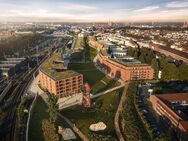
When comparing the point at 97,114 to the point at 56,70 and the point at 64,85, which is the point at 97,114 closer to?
the point at 64,85

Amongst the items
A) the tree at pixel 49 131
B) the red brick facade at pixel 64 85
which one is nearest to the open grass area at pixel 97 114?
the tree at pixel 49 131

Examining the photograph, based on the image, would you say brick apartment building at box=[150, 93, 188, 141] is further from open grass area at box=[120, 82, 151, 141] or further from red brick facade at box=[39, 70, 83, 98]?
red brick facade at box=[39, 70, 83, 98]

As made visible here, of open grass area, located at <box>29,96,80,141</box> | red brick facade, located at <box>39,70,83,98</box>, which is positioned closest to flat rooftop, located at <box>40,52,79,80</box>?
red brick facade, located at <box>39,70,83,98</box>

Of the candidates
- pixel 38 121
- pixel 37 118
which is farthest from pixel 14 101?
pixel 38 121

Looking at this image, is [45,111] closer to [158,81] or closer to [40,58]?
[158,81]

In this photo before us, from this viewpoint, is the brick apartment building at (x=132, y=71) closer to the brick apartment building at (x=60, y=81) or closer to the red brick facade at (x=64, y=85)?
the brick apartment building at (x=60, y=81)

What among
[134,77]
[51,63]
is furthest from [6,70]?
[134,77]
